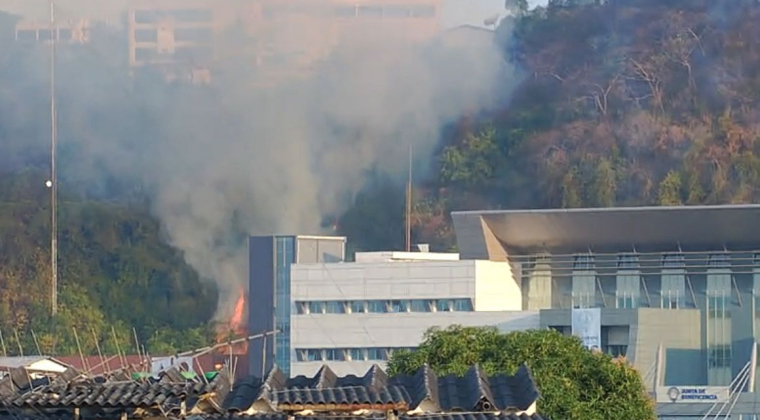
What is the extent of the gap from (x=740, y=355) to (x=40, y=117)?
320 feet

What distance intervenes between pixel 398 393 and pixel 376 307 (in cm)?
7136

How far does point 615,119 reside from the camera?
163m

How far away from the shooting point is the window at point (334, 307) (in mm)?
98875

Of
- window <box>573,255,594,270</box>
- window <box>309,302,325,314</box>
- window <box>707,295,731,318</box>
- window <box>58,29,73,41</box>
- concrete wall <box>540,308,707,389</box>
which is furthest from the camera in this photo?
window <box>58,29,73,41</box>

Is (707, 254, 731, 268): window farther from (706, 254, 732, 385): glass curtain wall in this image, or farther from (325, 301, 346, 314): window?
(325, 301, 346, 314): window

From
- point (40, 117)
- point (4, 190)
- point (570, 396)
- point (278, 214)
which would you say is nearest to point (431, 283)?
point (570, 396)

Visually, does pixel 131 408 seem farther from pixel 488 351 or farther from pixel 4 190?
pixel 4 190

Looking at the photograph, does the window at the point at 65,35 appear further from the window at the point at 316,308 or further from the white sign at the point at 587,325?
the white sign at the point at 587,325

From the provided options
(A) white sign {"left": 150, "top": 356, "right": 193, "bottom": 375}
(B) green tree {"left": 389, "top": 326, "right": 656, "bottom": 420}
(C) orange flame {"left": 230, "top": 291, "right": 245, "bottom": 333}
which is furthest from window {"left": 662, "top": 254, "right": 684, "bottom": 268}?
(C) orange flame {"left": 230, "top": 291, "right": 245, "bottom": 333}

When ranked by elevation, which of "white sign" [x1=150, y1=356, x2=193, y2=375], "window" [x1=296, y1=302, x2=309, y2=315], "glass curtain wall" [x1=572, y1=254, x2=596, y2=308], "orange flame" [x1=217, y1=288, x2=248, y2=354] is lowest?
"orange flame" [x1=217, y1=288, x2=248, y2=354]

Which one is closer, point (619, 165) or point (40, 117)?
point (619, 165)

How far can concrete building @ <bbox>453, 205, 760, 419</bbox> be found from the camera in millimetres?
93250

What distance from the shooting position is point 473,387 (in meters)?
27.6

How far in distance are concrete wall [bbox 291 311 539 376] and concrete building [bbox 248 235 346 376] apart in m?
4.83
